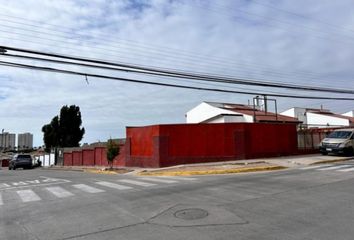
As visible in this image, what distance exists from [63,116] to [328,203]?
66.3m

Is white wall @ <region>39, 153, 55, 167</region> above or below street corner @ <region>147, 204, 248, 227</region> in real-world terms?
above

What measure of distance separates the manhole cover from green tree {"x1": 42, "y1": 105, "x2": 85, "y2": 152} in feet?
209

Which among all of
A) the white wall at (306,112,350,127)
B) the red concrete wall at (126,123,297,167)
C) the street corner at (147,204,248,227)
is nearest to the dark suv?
the red concrete wall at (126,123,297,167)

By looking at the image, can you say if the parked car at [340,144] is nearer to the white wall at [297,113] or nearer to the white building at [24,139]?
the white wall at [297,113]

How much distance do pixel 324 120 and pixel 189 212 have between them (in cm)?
5036

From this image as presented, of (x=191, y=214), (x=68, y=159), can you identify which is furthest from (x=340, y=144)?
(x=68, y=159)

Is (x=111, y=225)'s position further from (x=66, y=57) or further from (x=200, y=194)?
(x=66, y=57)

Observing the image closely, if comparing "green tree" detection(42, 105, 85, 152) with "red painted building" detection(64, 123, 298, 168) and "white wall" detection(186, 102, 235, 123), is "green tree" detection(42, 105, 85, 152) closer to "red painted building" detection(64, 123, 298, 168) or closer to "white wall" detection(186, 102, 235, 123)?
"white wall" detection(186, 102, 235, 123)

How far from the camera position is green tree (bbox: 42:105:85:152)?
229 feet

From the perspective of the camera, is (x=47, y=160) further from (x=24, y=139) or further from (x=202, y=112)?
(x=24, y=139)

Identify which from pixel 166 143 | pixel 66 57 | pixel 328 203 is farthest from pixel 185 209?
pixel 166 143

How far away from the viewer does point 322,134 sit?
31.6 m

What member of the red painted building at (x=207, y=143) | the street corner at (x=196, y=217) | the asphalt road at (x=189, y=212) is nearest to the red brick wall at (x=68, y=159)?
the red painted building at (x=207, y=143)

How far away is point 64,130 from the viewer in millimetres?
70125
